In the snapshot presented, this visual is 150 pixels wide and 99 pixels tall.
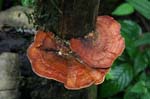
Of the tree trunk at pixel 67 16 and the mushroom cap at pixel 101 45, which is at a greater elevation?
the tree trunk at pixel 67 16

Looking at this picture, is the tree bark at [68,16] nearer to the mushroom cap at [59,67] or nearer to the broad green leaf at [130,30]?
the mushroom cap at [59,67]

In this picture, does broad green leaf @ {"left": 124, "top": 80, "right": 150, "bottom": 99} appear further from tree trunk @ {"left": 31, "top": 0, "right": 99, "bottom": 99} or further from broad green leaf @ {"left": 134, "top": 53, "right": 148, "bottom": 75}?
tree trunk @ {"left": 31, "top": 0, "right": 99, "bottom": 99}

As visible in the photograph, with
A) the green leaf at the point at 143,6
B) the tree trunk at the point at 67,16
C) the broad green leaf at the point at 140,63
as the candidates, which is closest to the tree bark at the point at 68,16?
the tree trunk at the point at 67,16

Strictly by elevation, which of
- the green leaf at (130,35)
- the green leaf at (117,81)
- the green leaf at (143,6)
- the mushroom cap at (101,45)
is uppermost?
the mushroom cap at (101,45)

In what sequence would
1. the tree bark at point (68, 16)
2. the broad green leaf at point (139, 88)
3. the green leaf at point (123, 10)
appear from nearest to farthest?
the tree bark at point (68, 16)
the broad green leaf at point (139, 88)
the green leaf at point (123, 10)

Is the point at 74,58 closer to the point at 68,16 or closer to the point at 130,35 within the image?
the point at 68,16

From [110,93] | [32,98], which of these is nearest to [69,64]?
[32,98]

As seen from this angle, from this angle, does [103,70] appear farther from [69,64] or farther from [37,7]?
[37,7]

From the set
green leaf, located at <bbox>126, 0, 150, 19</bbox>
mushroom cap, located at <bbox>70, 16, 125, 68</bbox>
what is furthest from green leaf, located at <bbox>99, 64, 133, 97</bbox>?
mushroom cap, located at <bbox>70, 16, 125, 68</bbox>
